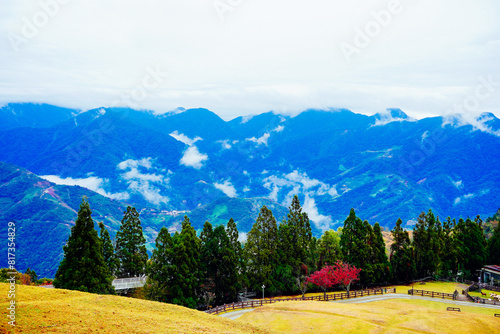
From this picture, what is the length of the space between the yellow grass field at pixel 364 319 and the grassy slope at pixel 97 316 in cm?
649

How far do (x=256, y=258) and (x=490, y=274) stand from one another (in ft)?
158

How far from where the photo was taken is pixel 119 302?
36156 mm

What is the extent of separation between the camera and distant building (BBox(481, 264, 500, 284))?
75.8m

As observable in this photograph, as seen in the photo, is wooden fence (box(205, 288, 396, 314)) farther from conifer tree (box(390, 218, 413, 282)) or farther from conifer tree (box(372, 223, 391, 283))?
conifer tree (box(390, 218, 413, 282))

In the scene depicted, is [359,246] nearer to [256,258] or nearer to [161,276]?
[256,258]

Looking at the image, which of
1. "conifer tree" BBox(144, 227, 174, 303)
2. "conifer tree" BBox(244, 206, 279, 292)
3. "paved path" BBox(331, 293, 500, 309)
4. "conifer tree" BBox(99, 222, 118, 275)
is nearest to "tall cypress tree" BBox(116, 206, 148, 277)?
"conifer tree" BBox(99, 222, 118, 275)

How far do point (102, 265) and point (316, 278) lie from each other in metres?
35.6

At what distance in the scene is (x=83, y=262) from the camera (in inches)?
1929

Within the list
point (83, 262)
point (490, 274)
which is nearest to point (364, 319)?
point (83, 262)

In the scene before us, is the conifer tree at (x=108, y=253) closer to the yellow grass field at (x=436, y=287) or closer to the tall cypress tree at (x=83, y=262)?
the tall cypress tree at (x=83, y=262)

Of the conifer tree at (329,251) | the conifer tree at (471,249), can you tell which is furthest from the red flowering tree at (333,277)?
the conifer tree at (471,249)

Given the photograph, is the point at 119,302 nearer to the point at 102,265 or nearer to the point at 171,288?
the point at 102,265

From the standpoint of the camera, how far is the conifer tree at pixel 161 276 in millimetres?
57906

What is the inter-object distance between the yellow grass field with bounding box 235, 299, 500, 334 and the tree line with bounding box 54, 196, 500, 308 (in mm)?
13251
